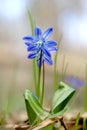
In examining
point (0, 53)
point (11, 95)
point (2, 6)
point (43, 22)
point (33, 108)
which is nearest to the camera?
point (33, 108)

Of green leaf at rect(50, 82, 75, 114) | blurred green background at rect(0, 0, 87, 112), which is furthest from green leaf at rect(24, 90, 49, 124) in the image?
blurred green background at rect(0, 0, 87, 112)

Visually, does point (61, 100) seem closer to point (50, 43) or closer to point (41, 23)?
point (50, 43)

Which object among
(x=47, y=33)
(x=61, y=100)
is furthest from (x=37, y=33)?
(x=61, y=100)

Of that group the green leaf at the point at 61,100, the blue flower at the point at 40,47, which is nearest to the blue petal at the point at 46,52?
the blue flower at the point at 40,47

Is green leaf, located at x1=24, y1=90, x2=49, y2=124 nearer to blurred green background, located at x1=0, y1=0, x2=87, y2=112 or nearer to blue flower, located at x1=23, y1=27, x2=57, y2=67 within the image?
blue flower, located at x1=23, y1=27, x2=57, y2=67

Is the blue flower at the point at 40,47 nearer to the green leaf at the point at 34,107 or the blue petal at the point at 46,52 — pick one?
the blue petal at the point at 46,52

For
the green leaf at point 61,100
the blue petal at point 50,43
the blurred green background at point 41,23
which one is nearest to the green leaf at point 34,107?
the green leaf at point 61,100

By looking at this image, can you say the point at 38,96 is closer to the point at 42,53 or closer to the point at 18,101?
the point at 42,53

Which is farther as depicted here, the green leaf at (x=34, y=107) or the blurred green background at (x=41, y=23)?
the blurred green background at (x=41, y=23)

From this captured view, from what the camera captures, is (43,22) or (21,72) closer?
(21,72)

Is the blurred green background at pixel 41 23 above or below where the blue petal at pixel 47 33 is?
below

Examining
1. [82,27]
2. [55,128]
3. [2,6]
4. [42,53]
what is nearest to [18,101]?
[55,128]
